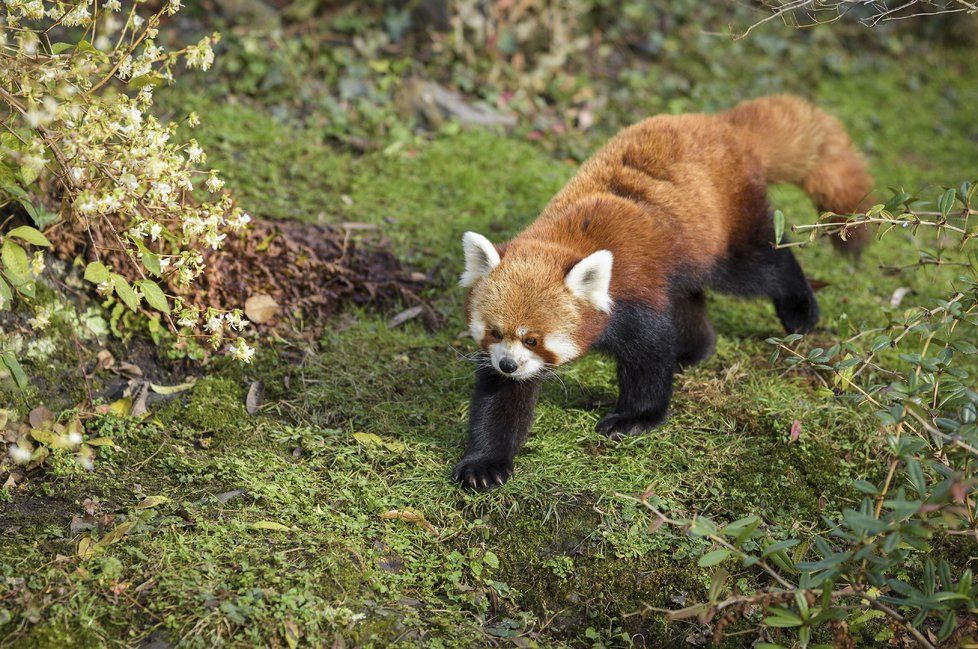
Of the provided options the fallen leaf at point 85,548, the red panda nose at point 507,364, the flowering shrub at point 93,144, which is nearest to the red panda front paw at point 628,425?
the red panda nose at point 507,364

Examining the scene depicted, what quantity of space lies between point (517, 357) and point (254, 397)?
1.39m

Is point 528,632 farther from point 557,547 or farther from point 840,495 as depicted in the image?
point 840,495

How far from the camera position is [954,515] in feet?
8.75

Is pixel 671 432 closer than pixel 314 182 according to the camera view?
Yes

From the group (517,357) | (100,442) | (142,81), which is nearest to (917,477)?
(517,357)

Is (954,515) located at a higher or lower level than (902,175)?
higher

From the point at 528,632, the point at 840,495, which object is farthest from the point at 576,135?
the point at 528,632

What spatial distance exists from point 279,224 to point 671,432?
8.50 ft

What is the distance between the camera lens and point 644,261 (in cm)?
402

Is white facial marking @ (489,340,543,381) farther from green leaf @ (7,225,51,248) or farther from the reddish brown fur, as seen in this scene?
green leaf @ (7,225,51,248)

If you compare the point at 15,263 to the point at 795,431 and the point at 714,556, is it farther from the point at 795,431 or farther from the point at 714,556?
the point at 795,431

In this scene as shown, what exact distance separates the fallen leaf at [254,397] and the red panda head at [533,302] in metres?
1.17

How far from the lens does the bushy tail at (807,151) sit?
4.82 metres

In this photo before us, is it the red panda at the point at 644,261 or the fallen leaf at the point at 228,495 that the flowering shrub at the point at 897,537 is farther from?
the fallen leaf at the point at 228,495
